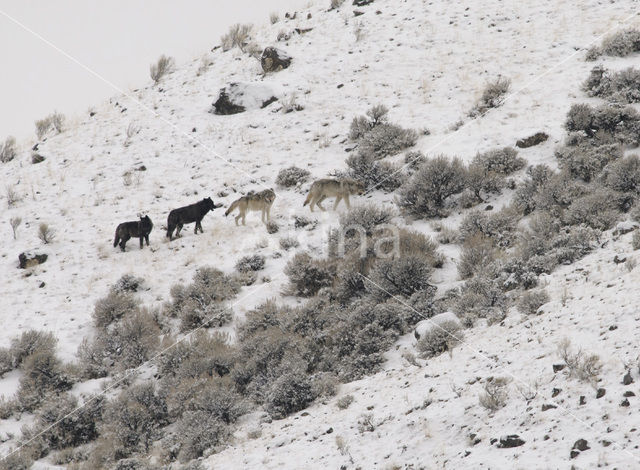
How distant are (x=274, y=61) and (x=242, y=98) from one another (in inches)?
121

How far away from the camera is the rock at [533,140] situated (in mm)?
15133

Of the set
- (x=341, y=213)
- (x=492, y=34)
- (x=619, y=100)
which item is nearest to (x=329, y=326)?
(x=341, y=213)

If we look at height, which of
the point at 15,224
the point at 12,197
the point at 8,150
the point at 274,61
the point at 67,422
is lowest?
the point at 67,422

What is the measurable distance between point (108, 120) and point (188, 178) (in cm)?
814

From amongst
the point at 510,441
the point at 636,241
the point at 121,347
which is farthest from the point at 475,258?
the point at 121,347

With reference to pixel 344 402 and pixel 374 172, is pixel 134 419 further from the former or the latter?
pixel 374 172

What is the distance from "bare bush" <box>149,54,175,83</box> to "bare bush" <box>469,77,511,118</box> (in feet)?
54.8

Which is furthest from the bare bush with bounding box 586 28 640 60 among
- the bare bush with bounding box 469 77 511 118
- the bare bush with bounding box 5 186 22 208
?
the bare bush with bounding box 5 186 22 208

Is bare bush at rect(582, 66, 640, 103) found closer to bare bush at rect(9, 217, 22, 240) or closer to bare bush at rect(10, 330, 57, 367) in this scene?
bare bush at rect(10, 330, 57, 367)

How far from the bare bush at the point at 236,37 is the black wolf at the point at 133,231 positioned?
1587 centimetres

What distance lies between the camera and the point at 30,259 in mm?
15094

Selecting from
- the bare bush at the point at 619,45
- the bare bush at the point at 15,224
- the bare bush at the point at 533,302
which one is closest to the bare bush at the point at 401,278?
the bare bush at the point at 533,302

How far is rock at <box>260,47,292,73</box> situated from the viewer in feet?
80.8

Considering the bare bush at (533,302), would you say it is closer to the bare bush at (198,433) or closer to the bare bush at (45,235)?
the bare bush at (198,433)
